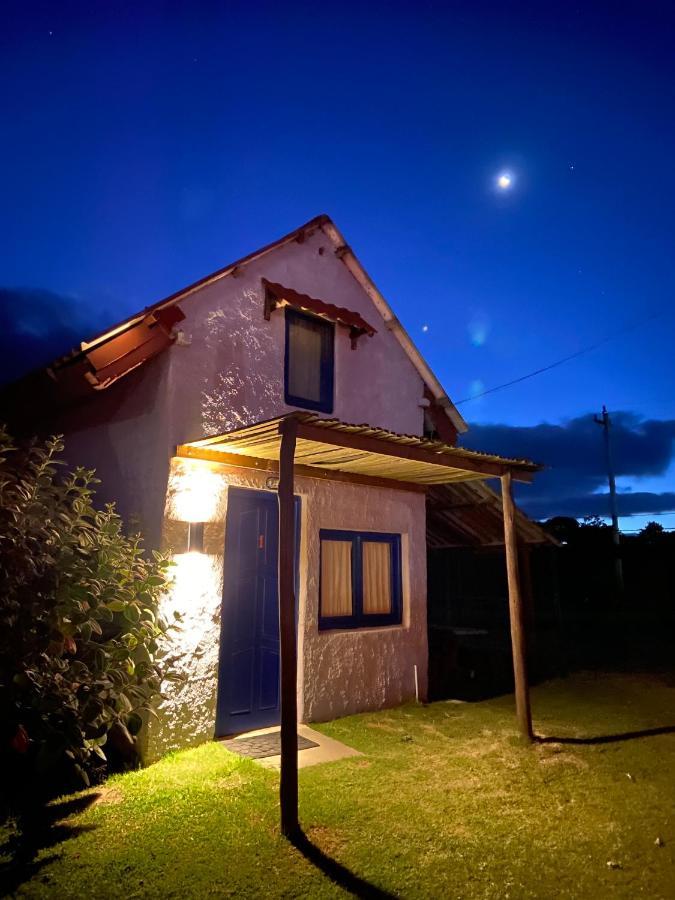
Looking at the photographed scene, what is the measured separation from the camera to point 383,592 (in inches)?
344

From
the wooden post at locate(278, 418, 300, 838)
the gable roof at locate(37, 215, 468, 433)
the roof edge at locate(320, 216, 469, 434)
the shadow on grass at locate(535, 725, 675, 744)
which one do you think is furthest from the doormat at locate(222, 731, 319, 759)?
the roof edge at locate(320, 216, 469, 434)

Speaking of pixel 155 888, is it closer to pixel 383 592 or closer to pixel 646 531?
pixel 383 592

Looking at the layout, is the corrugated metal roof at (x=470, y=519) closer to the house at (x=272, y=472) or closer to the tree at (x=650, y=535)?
the house at (x=272, y=472)

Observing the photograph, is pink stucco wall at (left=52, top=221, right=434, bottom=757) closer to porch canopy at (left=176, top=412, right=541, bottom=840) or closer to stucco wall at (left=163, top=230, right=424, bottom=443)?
stucco wall at (left=163, top=230, right=424, bottom=443)

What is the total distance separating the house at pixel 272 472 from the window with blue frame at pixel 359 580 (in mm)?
25

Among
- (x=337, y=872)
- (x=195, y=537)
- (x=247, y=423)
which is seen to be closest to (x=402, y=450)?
(x=247, y=423)

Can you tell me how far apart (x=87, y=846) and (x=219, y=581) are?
2891mm

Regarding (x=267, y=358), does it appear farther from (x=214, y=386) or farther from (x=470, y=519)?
(x=470, y=519)

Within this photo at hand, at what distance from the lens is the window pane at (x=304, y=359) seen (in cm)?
828

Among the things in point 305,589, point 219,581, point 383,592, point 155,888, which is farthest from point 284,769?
point 383,592

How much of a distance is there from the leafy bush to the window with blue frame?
9.37 feet

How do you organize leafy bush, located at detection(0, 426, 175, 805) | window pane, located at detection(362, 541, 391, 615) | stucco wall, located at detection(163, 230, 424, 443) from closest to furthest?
leafy bush, located at detection(0, 426, 175, 805) < stucco wall, located at detection(163, 230, 424, 443) < window pane, located at detection(362, 541, 391, 615)

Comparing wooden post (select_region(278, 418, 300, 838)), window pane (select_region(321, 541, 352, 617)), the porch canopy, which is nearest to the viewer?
wooden post (select_region(278, 418, 300, 838))

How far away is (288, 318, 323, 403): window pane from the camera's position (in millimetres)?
8281
